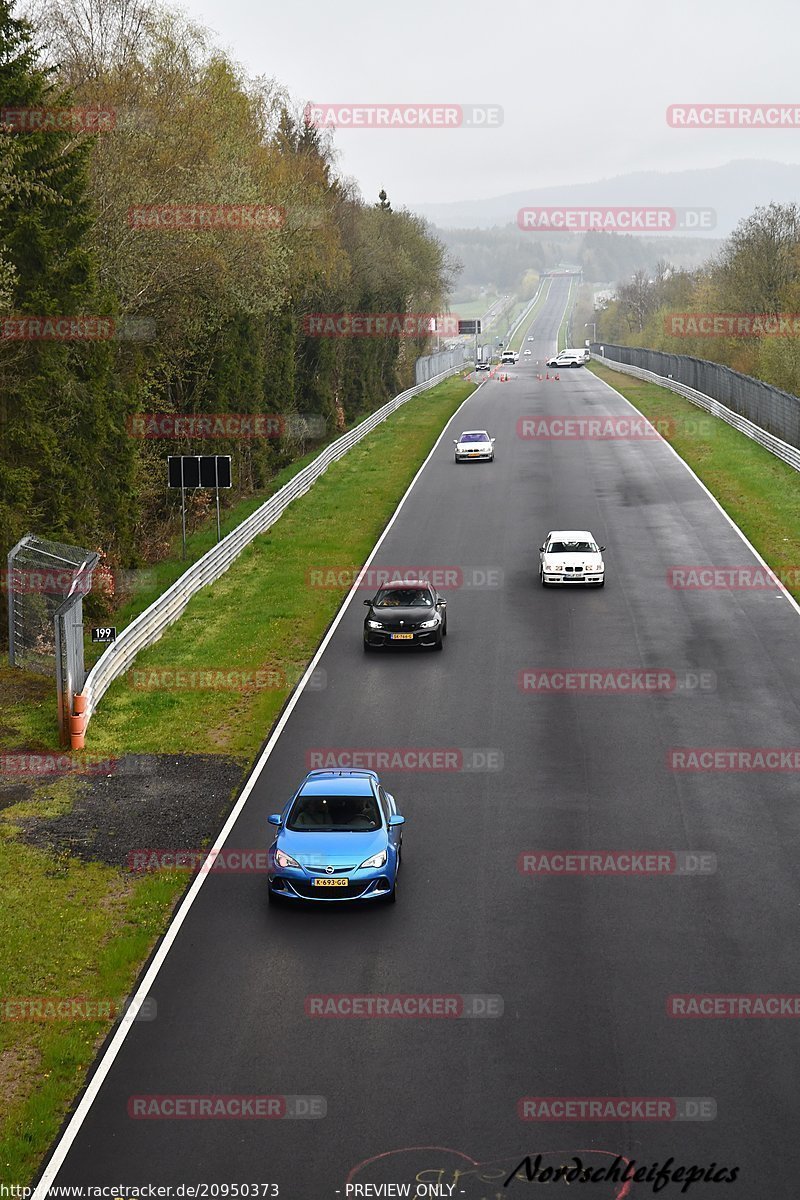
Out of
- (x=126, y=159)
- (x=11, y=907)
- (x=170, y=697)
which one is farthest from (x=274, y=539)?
(x=11, y=907)

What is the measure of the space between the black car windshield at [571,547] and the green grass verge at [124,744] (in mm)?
6152

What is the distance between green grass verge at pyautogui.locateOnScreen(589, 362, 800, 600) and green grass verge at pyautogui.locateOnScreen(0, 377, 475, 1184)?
491 inches

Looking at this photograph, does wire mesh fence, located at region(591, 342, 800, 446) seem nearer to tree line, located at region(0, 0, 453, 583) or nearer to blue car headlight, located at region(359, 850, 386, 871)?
tree line, located at region(0, 0, 453, 583)

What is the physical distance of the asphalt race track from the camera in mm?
11672

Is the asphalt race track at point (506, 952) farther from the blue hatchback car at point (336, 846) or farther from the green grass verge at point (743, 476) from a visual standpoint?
the green grass verge at point (743, 476)

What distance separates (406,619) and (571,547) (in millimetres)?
7883

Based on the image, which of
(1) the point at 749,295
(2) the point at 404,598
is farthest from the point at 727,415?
(2) the point at 404,598

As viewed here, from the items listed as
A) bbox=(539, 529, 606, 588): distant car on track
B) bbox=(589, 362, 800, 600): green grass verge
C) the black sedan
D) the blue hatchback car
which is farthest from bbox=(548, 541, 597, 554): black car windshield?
the blue hatchback car

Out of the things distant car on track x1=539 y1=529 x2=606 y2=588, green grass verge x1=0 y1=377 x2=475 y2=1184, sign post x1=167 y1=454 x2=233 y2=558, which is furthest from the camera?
sign post x1=167 y1=454 x2=233 y2=558

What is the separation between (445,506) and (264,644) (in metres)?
17.7

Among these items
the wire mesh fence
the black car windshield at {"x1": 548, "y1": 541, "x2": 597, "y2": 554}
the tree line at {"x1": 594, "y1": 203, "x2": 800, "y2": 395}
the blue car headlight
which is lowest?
the blue car headlight

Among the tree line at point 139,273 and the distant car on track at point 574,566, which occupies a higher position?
the tree line at point 139,273

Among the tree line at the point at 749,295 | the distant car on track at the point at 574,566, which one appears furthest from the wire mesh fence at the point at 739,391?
the distant car on track at the point at 574,566

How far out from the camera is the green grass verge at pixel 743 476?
3941cm
